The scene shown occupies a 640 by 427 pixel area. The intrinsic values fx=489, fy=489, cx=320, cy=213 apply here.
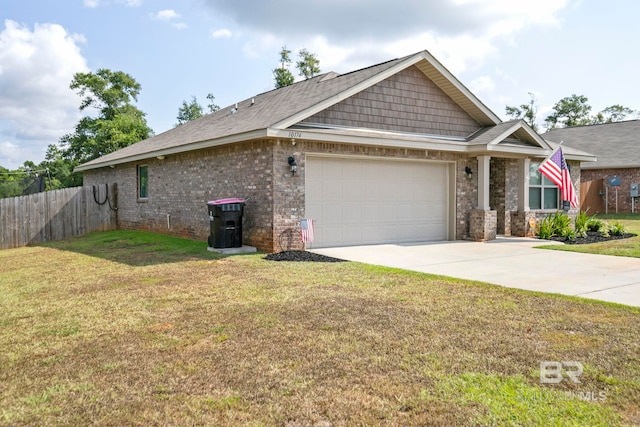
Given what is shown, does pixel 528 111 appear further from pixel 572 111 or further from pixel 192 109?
pixel 192 109

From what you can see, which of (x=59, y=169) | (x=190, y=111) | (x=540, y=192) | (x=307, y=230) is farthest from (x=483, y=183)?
(x=190, y=111)

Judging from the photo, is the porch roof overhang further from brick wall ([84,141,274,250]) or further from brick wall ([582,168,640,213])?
brick wall ([582,168,640,213])

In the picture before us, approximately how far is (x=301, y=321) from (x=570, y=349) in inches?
99.6

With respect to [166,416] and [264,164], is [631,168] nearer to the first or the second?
[264,164]

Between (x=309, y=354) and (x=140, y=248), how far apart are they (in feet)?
30.1

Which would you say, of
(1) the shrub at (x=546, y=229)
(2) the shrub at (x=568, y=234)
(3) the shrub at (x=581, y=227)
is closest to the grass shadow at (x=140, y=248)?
(1) the shrub at (x=546, y=229)

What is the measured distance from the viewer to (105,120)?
113 feet

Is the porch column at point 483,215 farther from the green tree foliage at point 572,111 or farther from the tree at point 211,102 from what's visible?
the green tree foliage at point 572,111

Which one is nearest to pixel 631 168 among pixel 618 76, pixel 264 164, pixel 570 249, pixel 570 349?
pixel 618 76

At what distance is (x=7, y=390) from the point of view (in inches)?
137

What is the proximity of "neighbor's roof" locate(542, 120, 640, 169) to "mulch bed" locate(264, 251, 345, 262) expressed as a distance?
799 inches

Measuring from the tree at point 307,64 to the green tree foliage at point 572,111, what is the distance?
113 ft

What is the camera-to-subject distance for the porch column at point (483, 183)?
1363 centimetres

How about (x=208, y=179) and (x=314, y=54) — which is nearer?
(x=208, y=179)
